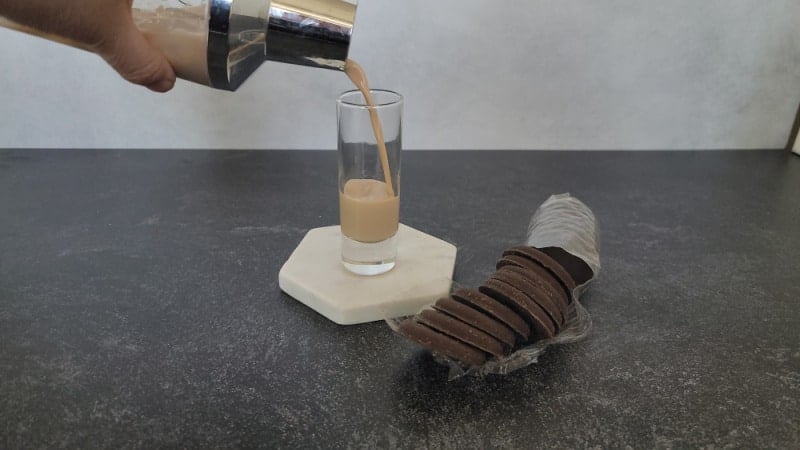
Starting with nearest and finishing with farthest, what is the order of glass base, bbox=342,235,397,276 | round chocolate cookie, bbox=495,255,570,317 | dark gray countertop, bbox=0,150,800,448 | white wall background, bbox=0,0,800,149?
dark gray countertop, bbox=0,150,800,448, round chocolate cookie, bbox=495,255,570,317, glass base, bbox=342,235,397,276, white wall background, bbox=0,0,800,149

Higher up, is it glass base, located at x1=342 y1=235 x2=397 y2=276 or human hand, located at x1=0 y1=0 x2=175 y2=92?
human hand, located at x1=0 y1=0 x2=175 y2=92

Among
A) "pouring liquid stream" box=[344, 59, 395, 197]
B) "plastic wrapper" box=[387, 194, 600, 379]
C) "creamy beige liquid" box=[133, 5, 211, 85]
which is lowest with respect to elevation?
"plastic wrapper" box=[387, 194, 600, 379]

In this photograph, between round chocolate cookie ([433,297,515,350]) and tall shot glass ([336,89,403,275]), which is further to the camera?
tall shot glass ([336,89,403,275])

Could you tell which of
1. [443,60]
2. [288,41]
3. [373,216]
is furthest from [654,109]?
[288,41]

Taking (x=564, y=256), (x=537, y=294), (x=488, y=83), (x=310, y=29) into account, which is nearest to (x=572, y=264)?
(x=564, y=256)

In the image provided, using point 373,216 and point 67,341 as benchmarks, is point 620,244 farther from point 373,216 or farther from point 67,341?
point 67,341

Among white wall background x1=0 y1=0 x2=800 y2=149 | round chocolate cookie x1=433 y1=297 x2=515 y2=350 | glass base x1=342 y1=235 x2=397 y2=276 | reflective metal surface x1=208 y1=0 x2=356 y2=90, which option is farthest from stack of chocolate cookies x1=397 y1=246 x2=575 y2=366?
white wall background x1=0 y1=0 x2=800 y2=149

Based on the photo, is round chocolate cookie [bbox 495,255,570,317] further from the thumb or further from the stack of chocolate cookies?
the thumb
